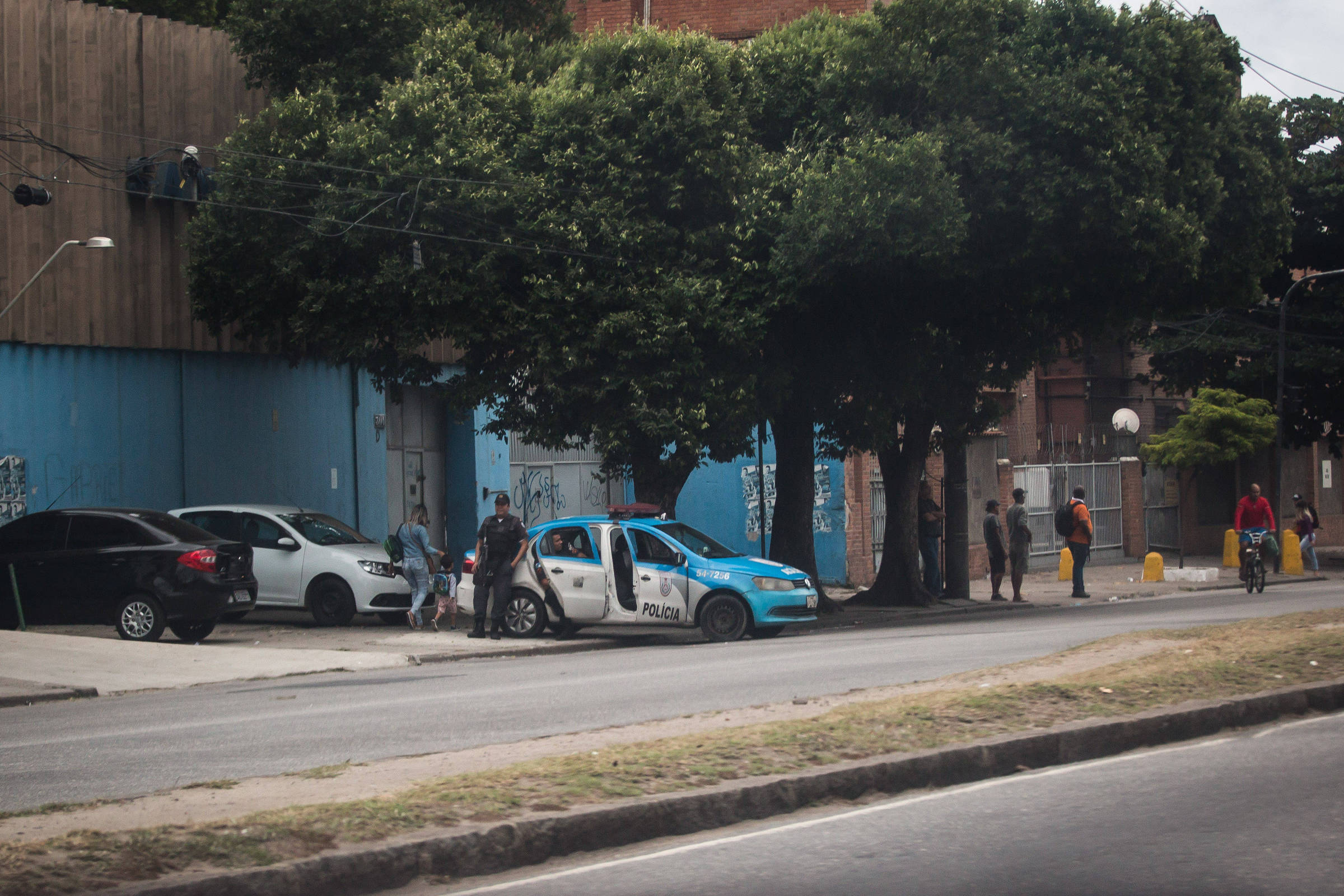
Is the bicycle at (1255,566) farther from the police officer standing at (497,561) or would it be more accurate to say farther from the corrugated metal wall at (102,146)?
the corrugated metal wall at (102,146)

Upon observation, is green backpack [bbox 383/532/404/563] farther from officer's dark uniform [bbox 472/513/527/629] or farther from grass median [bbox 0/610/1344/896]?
grass median [bbox 0/610/1344/896]

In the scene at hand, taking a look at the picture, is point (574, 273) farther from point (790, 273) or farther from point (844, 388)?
point (844, 388)

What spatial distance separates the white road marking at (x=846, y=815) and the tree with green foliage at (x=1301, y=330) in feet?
100

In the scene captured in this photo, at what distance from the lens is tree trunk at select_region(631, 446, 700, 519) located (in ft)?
63.3

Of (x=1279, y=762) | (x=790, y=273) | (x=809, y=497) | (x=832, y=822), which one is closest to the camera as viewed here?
(x=832, y=822)

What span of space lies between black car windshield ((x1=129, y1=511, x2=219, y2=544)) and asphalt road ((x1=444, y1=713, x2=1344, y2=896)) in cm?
1211

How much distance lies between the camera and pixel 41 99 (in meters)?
21.1

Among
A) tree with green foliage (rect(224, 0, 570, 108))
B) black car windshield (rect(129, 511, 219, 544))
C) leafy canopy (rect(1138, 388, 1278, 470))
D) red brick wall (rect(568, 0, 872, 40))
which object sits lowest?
black car windshield (rect(129, 511, 219, 544))

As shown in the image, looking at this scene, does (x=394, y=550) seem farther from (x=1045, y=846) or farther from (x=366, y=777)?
(x=1045, y=846)

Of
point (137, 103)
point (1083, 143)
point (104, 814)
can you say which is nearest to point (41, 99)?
point (137, 103)

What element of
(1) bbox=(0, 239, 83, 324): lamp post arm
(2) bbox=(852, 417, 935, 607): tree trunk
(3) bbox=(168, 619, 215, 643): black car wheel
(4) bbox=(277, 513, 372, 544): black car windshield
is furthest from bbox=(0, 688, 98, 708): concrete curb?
(2) bbox=(852, 417, 935, 607): tree trunk

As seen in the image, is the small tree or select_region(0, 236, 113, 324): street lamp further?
the small tree

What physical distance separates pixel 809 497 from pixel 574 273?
5.84 meters

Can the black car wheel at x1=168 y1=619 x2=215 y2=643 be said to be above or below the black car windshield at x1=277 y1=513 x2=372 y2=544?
below
